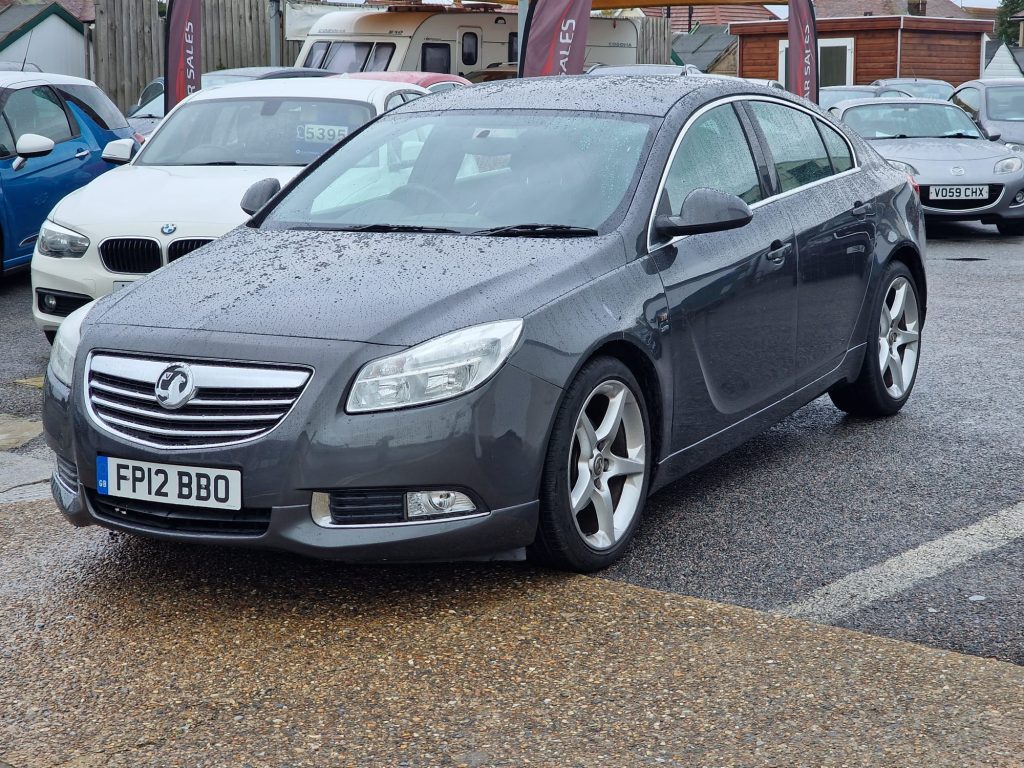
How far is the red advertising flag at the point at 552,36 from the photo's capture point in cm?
1404

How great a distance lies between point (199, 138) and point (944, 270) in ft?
21.4

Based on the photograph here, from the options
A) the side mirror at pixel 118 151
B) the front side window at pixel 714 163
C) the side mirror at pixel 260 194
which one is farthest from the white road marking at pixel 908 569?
the side mirror at pixel 118 151

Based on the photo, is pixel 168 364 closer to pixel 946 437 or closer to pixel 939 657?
pixel 939 657

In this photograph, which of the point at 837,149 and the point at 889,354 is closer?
the point at 837,149

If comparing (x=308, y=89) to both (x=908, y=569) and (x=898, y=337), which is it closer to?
(x=898, y=337)

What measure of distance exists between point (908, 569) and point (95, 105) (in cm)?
908

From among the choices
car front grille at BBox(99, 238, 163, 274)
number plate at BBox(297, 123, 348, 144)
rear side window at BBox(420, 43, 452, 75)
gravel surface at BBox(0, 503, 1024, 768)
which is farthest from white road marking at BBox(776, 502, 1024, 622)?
rear side window at BBox(420, 43, 452, 75)

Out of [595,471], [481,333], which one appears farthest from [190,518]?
[595,471]

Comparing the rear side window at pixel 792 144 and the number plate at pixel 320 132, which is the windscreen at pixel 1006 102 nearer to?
the number plate at pixel 320 132

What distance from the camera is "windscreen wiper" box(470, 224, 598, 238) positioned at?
4527mm

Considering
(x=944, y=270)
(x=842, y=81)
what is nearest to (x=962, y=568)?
(x=944, y=270)

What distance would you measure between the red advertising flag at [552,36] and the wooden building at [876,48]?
25.0 m

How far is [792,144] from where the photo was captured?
5688mm

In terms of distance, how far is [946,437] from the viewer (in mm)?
6062
